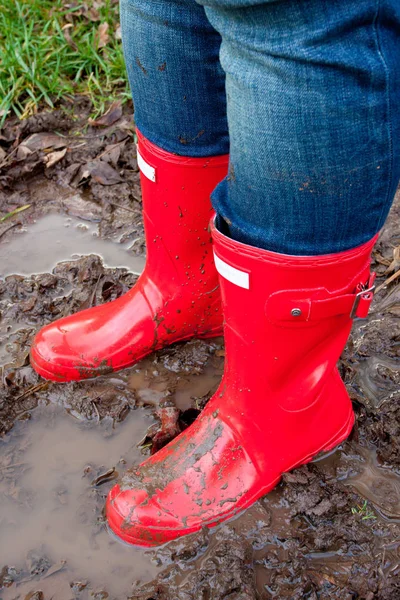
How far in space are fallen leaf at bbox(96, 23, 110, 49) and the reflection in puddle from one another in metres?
2.07

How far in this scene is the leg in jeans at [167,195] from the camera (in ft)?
3.98

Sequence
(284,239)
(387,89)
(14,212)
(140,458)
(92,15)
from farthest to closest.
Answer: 1. (92,15)
2. (14,212)
3. (140,458)
4. (284,239)
5. (387,89)

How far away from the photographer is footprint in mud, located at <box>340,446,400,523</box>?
134cm

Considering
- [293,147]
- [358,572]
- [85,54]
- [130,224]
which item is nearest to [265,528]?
[358,572]

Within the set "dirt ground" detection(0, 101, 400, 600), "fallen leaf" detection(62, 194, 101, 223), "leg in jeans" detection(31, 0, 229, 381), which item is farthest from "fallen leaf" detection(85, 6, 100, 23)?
"leg in jeans" detection(31, 0, 229, 381)

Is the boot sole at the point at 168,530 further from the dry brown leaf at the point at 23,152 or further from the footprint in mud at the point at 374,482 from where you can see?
the dry brown leaf at the point at 23,152

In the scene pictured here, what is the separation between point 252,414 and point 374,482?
0.37 meters

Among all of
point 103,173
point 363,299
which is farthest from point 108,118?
point 363,299

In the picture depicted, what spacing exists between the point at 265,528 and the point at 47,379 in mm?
747

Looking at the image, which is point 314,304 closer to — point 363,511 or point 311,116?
point 311,116

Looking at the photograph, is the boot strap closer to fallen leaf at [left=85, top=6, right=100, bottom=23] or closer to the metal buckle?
the metal buckle

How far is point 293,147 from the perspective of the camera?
861mm

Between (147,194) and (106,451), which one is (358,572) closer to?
(106,451)

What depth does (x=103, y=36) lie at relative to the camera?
9.72 feet
